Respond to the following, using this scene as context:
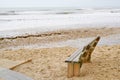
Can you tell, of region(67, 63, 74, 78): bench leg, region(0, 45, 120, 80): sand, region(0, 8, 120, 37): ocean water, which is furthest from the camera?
region(0, 8, 120, 37): ocean water

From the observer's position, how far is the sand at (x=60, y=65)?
22.1 ft

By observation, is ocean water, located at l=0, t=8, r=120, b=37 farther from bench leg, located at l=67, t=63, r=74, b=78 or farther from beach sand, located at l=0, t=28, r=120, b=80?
bench leg, located at l=67, t=63, r=74, b=78

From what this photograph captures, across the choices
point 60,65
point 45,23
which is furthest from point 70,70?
point 45,23

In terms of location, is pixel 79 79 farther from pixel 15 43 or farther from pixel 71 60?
pixel 15 43

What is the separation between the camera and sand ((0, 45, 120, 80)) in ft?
22.1

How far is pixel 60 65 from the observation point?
26.0 ft

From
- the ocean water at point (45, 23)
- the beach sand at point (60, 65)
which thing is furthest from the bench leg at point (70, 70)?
the ocean water at point (45, 23)

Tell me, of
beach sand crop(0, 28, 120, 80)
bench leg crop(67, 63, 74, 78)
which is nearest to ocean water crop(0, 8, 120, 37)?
beach sand crop(0, 28, 120, 80)

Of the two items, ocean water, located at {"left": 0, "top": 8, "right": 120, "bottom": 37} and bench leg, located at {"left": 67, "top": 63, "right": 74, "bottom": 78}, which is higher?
bench leg, located at {"left": 67, "top": 63, "right": 74, "bottom": 78}

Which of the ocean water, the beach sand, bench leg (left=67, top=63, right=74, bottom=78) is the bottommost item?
the ocean water

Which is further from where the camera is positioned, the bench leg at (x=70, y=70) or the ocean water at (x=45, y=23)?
the ocean water at (x=45, y=23)

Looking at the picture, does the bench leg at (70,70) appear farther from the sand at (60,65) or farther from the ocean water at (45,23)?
the ocean water at (45,23)

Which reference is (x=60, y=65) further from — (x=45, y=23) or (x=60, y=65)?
(x=45, y=23)

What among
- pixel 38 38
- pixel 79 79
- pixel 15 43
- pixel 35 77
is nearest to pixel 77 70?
pixel 79 79
